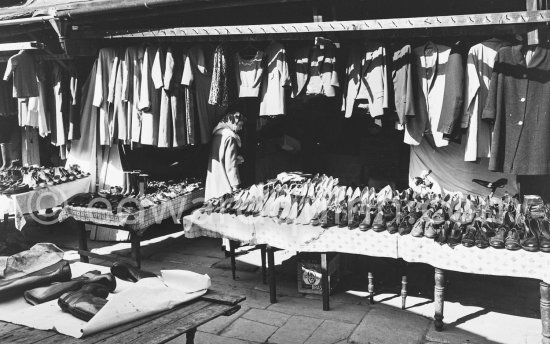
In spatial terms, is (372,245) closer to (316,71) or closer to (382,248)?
(382,248)

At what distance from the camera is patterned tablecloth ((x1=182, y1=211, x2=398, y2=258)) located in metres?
4.83

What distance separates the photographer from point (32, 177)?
7.05 m

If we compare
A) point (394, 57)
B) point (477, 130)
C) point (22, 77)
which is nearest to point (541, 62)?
point (477, 130)

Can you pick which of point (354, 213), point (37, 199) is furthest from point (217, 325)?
point (37, 199)

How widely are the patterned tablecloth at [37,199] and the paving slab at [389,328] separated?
15.7 ft

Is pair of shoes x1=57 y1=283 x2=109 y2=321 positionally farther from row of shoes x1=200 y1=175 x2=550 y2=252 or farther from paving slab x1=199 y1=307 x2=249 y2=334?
row of shoes x1=200 y1=175 x2=550 y2=252

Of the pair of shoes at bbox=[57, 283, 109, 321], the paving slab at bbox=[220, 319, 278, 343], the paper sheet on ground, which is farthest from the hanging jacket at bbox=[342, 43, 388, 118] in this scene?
the pair of shoes at bbox=[57, 283, 109, 321]

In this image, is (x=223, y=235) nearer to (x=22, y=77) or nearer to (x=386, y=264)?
(x=386, y=264)

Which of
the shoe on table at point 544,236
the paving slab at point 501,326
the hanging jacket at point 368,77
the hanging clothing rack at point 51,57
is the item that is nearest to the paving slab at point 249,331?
the paving slab at point 501,326

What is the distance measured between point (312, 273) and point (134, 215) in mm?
2426

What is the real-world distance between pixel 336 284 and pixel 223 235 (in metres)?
1.50

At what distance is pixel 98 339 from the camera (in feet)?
7.16

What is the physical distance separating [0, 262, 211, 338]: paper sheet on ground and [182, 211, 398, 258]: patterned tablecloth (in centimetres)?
244

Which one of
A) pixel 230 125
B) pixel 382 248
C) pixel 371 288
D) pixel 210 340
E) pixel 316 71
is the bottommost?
pixel 210 340
